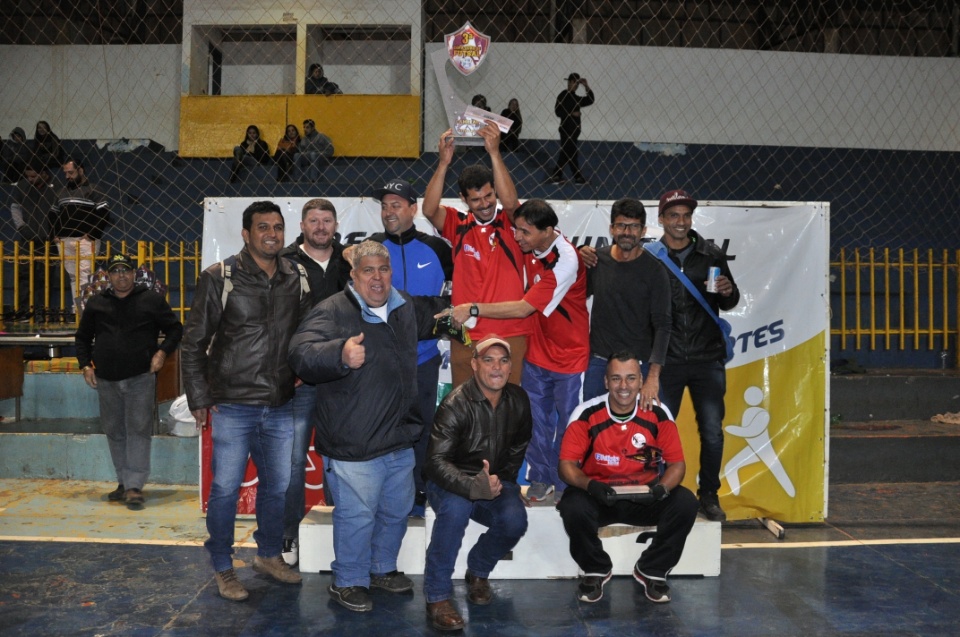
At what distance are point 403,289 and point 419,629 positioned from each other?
1864mm

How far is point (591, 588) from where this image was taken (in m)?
5.00

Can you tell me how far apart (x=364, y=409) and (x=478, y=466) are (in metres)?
0.65

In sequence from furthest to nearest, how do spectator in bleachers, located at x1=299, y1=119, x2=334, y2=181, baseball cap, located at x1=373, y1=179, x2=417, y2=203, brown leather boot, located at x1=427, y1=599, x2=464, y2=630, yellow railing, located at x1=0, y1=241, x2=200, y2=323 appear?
spectator in bleachers, located at x1=299, y1=119, x2=334, y2=181 → yellow railing, located at x1=0, y1=241, x2=200, y2=323 → baseball cap, located at x1=373, y1=179, x2=417, y2=203 → brown leather boot, located at x1=427, y1=599, x2=464, y2=630

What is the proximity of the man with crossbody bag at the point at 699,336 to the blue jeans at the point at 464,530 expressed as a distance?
1556 millimetres

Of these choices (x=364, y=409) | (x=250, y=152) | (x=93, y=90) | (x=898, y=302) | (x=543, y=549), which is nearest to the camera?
(x=364, y=409)

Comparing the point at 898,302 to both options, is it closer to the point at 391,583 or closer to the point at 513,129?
the point at 513,129

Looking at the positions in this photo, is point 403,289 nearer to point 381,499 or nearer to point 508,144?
point 381,499

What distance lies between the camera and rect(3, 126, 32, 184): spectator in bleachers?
13023 mm

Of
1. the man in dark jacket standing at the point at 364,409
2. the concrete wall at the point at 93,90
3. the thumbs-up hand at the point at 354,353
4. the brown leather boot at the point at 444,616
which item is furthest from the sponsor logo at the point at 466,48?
the concrete wall at the point at 93,90

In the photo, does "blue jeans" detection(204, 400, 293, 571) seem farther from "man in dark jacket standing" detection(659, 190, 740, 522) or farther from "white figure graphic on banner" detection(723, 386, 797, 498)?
"white figure graphic on banner" detection(723, 386, 797, 498)

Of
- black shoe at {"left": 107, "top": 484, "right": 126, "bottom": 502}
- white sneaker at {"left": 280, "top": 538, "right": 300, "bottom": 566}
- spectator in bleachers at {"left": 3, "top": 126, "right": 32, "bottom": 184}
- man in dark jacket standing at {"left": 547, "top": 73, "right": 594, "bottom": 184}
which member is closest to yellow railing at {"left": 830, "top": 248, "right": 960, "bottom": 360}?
man in dark jacket standing at {"left": 547, "top": 73, "right": 594, "bottom": 184}

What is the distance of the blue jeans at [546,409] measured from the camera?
5.50m

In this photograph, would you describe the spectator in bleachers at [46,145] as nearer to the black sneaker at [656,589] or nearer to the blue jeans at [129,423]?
the blue jeans at [129,423]

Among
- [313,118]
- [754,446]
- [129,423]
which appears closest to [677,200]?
[754,446]
